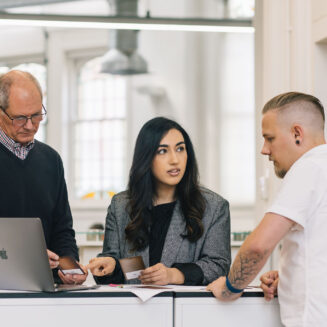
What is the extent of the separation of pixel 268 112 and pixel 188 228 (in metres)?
0.78

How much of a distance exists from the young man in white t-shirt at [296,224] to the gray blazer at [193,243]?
567 millimetres

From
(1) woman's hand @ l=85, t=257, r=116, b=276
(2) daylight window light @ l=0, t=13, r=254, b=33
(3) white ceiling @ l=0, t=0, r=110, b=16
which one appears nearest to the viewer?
(1) woman's hand @ l=85, t=257, r=116, b=276

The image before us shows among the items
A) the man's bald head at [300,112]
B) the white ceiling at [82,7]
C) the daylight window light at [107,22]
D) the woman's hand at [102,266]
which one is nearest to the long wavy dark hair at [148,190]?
the woman's hand at [102,266]

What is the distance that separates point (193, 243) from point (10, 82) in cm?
110

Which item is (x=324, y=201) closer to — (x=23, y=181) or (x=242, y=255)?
(x=242, y=255)

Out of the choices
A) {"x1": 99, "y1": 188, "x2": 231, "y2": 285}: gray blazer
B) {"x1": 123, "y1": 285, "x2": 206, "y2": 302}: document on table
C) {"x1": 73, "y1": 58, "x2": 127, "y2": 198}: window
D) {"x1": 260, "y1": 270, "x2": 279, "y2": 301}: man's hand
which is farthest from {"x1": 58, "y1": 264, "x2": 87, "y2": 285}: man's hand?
{"x1": 73, "y1": 58, "x2": 127, "y2": 198}: window

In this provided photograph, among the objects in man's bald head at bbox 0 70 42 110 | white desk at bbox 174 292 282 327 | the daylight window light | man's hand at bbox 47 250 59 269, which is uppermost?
the daylight window light

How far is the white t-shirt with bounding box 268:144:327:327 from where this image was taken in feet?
6.54

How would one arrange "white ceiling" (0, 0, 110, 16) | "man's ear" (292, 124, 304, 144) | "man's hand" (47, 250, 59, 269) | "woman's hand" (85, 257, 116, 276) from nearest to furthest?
"man's ear" (292, 124, 304, 144) → "man's hand" (47, 250, 59, 269) → "woman's hand" (85, 257, 116, 276) → "white ceiling" (0, 0, 110, 16)

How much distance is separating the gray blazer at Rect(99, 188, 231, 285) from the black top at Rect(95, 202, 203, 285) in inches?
1.3

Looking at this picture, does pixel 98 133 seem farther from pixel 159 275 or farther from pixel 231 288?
pixel 231 288

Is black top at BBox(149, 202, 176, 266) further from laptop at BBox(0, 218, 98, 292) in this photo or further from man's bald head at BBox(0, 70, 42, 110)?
man's bald head at BBox(0, 70, 42, 110)

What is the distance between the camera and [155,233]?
2.90 meters

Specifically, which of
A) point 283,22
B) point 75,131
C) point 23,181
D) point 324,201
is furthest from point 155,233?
point 75,131
